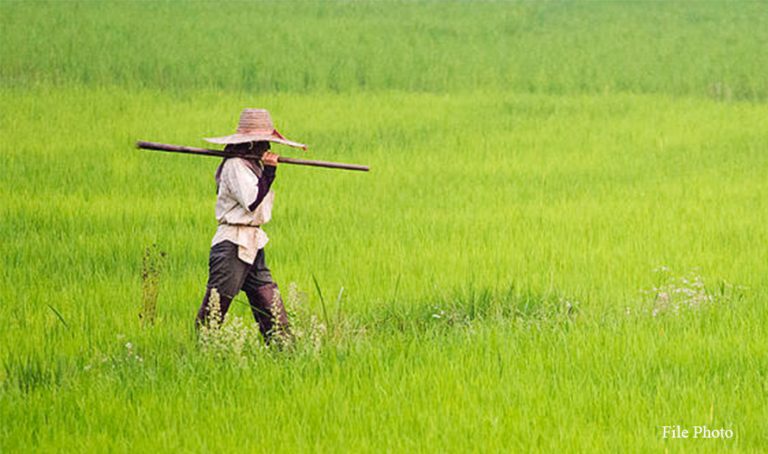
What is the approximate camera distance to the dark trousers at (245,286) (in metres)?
6.32

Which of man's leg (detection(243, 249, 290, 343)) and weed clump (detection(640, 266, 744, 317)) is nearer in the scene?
man's leg (detection(243, 249, 290, 343))

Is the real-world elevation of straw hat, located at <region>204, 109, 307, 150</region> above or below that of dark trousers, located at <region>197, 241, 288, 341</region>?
above

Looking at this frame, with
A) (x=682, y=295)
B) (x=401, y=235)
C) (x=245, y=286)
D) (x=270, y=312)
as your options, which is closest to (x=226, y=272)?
(x=245, y=286)

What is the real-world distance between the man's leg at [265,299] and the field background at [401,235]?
268 mm

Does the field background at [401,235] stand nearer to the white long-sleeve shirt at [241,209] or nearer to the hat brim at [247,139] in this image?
the white long-sleeve shirt at [241,209]

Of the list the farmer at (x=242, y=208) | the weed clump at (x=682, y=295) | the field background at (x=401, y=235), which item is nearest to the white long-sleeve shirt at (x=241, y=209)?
the farmer at (x=242, y=208)

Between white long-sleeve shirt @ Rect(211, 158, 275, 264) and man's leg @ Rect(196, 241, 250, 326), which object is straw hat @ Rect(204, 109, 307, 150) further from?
man's leg @ Rect(196, 241, 250, 326)

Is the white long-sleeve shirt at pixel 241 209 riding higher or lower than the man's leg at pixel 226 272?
higher

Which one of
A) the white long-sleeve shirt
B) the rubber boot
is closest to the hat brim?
the white long-sleeve shirt

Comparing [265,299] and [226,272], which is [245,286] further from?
[226,272]

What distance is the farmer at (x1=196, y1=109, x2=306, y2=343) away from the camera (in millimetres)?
6285

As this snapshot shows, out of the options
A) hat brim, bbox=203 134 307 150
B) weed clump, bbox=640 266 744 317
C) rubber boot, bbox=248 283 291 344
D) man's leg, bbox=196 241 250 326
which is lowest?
weed clump, bbox=640 266 744 317

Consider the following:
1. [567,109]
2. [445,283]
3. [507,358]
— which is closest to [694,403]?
[507,358]

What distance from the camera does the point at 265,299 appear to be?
6.53 metres
